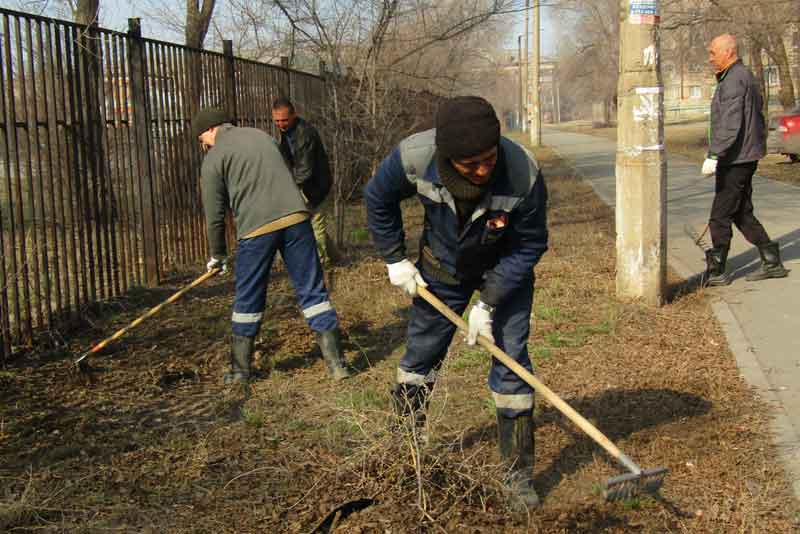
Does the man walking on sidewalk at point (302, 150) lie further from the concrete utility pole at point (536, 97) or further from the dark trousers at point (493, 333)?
the concrete utility pole at point (536, 97)

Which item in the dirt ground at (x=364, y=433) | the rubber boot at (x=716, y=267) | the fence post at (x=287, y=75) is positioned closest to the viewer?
the dirt ground at (x=364, y=433)

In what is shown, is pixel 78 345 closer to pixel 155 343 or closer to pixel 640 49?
pixel 155 343

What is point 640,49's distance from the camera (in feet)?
21.9

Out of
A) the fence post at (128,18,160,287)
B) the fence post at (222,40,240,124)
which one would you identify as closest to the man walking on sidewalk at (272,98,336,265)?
the fence post at (128,18,160,287)

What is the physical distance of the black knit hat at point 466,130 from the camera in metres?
3.09

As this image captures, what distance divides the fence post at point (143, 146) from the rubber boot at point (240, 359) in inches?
115

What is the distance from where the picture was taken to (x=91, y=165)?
6.97 meters

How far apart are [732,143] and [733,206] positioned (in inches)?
21.0

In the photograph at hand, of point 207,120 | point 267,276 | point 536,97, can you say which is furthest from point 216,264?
point 536,97

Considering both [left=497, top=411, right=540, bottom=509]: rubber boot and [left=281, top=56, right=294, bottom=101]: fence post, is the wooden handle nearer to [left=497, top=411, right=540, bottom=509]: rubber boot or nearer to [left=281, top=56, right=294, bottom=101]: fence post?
[left=497, top=411, right=540, bottom=509]: rubber boot

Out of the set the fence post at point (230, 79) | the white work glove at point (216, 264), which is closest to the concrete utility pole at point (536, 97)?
the fence post at point (230, 79)

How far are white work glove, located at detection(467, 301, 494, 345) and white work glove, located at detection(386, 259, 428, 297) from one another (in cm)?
29

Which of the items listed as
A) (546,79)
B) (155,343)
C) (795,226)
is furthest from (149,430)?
(546,79)

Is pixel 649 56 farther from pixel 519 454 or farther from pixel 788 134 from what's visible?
pixel 788 134
